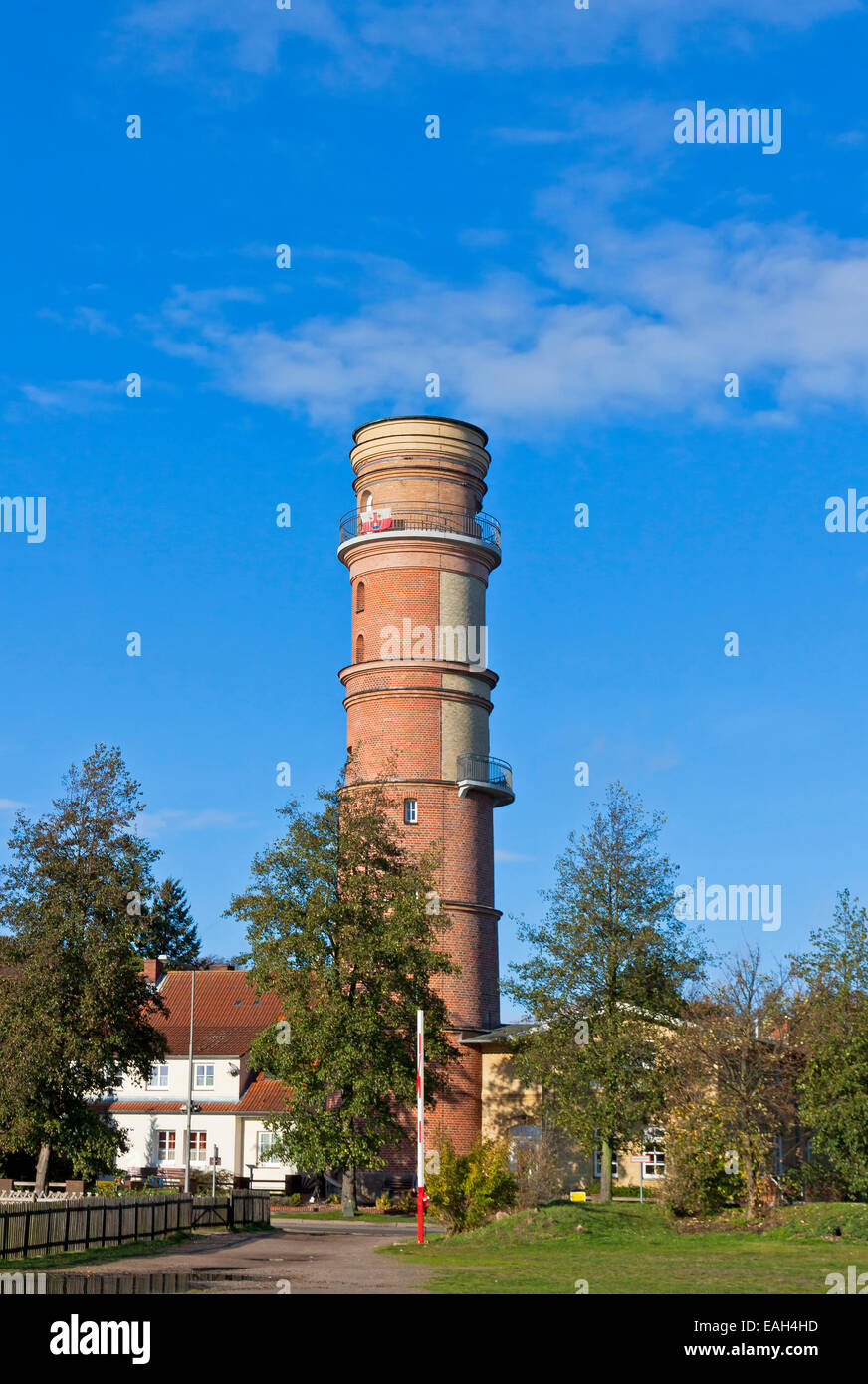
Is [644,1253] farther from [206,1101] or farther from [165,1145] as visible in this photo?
[165,1145]

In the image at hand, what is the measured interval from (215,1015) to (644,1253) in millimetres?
39255

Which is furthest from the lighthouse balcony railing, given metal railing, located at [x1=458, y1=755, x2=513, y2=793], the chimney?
the chimney

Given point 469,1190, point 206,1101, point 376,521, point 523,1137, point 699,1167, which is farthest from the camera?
point 206,1101

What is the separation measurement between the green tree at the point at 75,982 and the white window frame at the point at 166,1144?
20.4m

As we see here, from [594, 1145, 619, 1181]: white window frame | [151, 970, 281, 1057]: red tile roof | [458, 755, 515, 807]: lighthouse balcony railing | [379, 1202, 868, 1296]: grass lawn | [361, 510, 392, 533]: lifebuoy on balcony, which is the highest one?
[361, 510, 392, 533]: lifebuoy on balcony

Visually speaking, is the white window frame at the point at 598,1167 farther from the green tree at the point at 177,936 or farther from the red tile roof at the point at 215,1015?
the green tree at the point at 177,936

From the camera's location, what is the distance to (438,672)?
46781mm

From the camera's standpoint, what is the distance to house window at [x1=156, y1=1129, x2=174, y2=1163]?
56156 mm

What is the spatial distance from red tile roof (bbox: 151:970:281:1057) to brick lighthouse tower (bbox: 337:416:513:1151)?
13425mm

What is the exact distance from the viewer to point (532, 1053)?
39.5 m

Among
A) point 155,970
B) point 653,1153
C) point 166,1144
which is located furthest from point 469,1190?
point 155,970

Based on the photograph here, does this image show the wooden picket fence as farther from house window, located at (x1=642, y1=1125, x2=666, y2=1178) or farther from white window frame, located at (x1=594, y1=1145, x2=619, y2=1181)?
white window frame, located at (x1=594, y1=1145, x2=619, y2=1181)

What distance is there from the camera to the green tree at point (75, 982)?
3359cm
